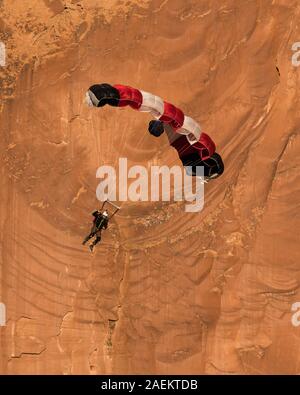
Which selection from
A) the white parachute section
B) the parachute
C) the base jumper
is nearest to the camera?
the parachute

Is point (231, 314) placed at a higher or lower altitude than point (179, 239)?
lower

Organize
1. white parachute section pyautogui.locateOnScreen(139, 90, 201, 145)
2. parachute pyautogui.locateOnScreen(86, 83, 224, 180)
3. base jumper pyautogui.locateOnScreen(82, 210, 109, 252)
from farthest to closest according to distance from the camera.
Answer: base jumper pyautogui.locateOnScreen(82, 210, 109, 252) → white parachute section pyautogui.locateOnScreen(139, 90, 201, 145) → parachute pyautogui.locateOnScreen(86, 83, 224, 180)

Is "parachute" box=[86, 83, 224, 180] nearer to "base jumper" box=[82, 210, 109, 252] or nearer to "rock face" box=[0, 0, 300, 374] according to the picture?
"rock face" box=[0, 0, 300, 374]

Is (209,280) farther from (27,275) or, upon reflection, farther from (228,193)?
(27,275)

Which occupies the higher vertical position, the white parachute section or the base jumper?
the white parachute section

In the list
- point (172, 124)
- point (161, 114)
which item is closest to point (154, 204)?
point (172, 124)

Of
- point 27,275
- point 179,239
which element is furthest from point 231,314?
point 27,275

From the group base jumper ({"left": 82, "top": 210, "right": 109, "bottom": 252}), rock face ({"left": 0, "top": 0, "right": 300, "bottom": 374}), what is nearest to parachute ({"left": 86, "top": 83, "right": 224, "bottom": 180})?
rock face ({"left": 0, "top": 0, "right": 300, "bottom": 374})
